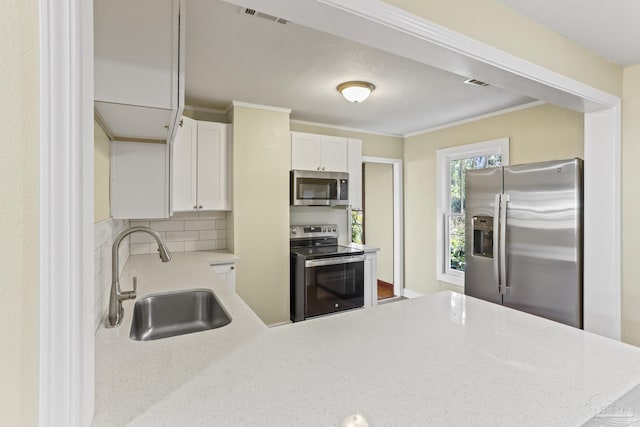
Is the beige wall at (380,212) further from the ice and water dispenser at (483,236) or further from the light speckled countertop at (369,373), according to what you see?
the light speckled countertop at (369,373)

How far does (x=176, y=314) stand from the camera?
182cm

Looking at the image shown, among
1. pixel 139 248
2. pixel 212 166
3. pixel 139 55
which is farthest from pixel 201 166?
pixel 139 55

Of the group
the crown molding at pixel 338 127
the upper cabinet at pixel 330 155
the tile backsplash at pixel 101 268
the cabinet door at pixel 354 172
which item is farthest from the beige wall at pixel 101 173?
the cabinet door at pixel 354 172

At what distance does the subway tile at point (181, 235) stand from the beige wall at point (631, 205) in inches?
146

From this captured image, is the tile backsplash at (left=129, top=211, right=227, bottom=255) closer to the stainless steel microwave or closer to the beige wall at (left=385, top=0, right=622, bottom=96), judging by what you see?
the stainless steel microwave

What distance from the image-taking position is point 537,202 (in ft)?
8.39

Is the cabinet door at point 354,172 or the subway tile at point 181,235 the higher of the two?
the cabinet door at point 354,172

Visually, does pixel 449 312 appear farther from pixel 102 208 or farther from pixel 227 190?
pixel 227 190

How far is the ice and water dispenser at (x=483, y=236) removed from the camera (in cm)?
295

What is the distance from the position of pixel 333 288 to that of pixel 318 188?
112 cm

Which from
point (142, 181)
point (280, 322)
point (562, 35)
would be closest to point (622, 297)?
point (562, 35)

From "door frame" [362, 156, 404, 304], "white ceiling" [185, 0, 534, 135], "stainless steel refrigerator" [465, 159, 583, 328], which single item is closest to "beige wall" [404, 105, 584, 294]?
"door frame" [362, 156, 404, 304]

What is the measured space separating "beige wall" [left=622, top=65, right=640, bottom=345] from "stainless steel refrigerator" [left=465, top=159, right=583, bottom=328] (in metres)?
0.29

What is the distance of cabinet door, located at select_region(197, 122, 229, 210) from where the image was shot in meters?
3.10
